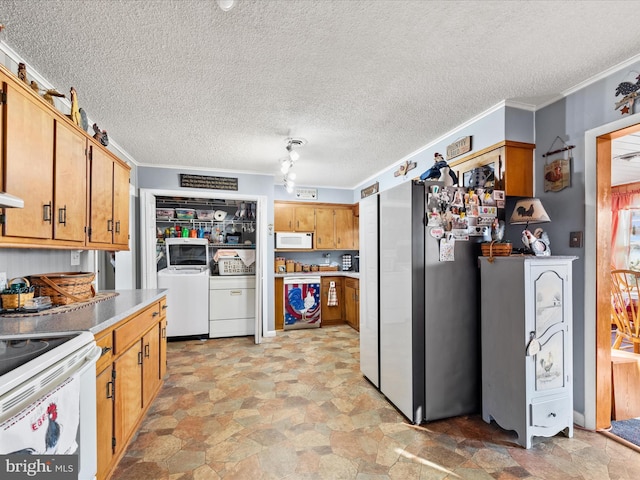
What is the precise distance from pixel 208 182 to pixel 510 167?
376cm

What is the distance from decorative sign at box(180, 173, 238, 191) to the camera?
14.6ft

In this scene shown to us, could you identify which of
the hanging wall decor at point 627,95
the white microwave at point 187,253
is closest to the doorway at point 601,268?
the hanging wall decor at point 627,95

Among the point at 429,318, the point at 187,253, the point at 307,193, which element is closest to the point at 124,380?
the point at 429,318

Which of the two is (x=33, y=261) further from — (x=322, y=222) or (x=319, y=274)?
(x=322, y=222)

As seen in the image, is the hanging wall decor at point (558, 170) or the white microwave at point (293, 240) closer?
the hanging wall decor at point (558, 170)

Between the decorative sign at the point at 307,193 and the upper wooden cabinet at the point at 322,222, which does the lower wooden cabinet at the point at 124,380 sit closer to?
the upper wooden cabinet at the point at 322,222

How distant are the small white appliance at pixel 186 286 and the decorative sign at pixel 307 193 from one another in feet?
6.01

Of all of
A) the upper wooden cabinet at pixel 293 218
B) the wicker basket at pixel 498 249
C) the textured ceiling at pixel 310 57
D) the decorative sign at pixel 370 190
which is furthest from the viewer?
the upper wooden cabinet at pixel 293 218

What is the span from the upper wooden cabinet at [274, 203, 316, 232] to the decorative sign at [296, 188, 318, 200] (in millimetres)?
183

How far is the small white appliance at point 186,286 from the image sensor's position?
4.52 metres

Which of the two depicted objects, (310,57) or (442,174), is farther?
(442,174)

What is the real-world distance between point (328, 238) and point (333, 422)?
12.1 ft

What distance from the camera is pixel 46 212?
1731mm

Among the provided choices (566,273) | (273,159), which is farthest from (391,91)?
(273,159)
